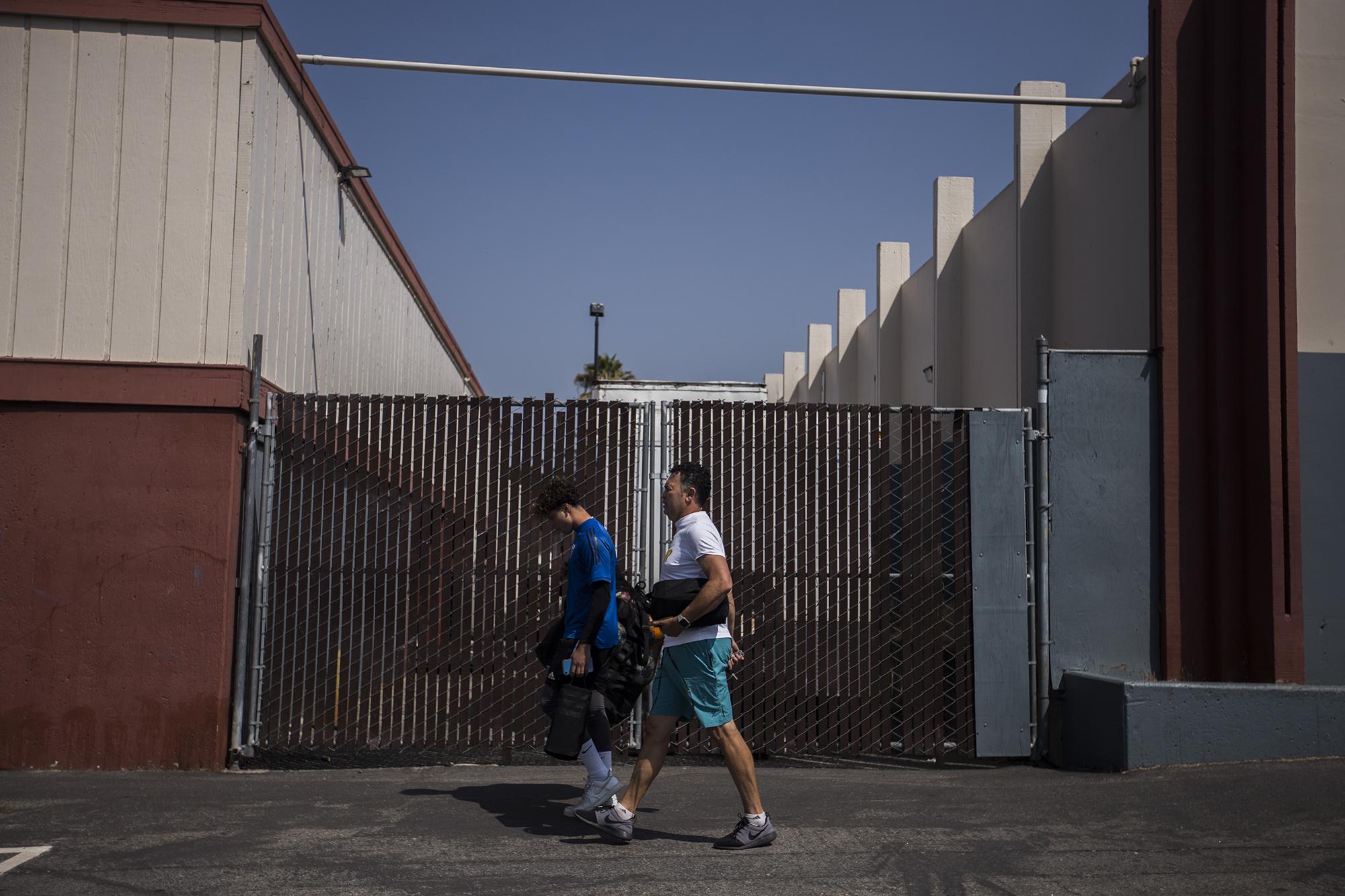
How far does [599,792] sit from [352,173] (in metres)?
7.17

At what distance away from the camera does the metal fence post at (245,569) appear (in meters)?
7.56

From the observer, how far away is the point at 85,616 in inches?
295

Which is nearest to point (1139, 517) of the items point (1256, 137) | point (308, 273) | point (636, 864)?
point (1256, 137)

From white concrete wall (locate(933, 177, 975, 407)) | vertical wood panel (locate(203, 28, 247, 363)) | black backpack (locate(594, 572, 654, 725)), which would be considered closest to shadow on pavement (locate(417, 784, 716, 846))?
black backpack (locate(594, 572, 654, 725))

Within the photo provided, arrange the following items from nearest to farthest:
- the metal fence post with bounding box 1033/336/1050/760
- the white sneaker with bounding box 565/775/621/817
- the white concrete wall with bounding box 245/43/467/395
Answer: the white sneaker with bounding box 565/775/621/817, the metal fence post with bounding box 1033/336/1050/760, the white concrete wall with bounding box 245/43/467/395

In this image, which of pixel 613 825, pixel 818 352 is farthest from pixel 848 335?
pixel 613 825

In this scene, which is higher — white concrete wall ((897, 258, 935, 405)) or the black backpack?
white concrete wall ((897, 258, 935, 405))

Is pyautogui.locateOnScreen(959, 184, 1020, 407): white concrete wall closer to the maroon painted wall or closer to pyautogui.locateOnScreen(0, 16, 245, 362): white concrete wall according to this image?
pyautogui.locateOnScreen(0, 16, 245, 362): white concrete wall

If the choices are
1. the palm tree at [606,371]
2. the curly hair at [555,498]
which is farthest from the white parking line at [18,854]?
the palm tree at [606,371]

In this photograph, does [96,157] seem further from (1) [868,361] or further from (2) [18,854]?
(1) [868,361]

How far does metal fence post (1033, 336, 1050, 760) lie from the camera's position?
7.94 meters

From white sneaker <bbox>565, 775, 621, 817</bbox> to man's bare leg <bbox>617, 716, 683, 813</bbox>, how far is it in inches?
3.4

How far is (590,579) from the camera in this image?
584cm

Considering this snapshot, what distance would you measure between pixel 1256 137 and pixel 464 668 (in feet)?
21.7
